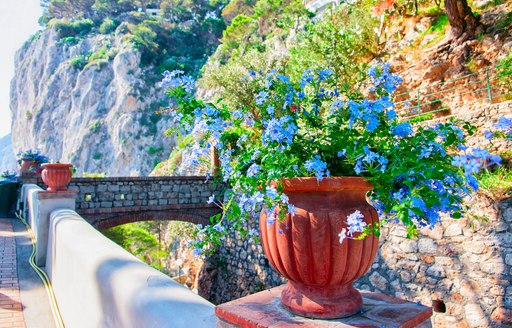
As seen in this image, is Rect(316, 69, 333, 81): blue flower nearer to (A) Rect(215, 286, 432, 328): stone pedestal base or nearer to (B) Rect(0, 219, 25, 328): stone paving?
(A) Rect(215, 286, 432, 328): stone pedestal base

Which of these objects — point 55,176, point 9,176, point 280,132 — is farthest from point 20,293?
point 9,176

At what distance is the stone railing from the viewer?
141cm

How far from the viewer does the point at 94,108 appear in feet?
135

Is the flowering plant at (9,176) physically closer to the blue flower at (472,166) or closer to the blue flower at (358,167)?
the blue flower at (358,167)

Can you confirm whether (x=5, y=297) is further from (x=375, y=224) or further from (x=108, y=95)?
(x=108, y=95)

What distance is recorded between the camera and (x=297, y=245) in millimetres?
1193

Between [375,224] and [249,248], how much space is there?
980 centimetres

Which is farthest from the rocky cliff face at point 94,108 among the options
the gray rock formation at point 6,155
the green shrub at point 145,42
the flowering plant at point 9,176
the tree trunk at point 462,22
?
the gray rock formation at point 6,155

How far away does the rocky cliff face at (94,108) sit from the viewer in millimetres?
36906

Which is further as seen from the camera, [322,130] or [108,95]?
[108,95]

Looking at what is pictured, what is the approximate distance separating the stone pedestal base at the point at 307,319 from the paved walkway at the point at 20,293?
257 cm

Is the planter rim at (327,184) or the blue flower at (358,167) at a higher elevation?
the blue flower at (358,167)

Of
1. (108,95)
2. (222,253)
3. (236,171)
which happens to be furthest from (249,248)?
(108,95)

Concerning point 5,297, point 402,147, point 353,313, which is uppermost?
point 402,147
